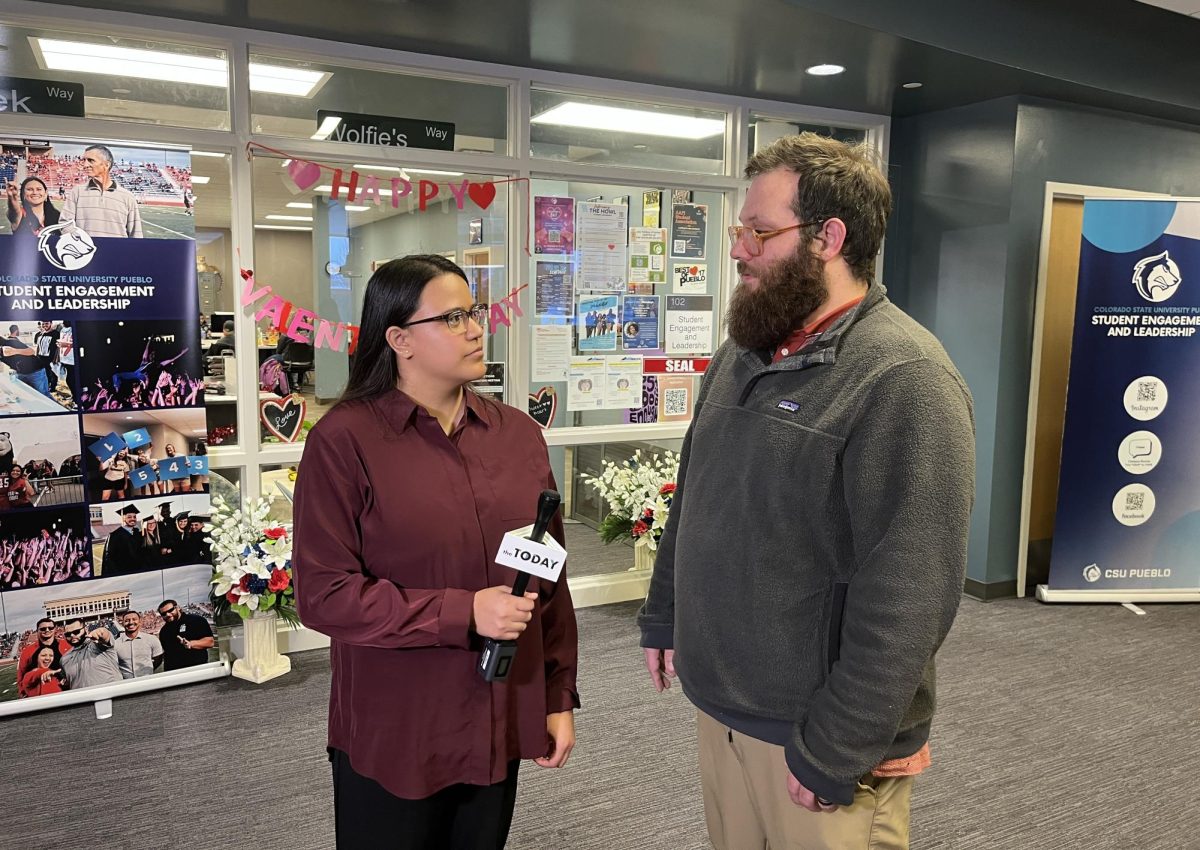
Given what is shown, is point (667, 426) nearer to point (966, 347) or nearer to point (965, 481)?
point (966, 347)

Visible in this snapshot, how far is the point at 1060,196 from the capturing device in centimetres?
443

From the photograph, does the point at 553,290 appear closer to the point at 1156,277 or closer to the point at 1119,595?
the point at 1156,277

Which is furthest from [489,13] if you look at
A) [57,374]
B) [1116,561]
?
[1116,561]

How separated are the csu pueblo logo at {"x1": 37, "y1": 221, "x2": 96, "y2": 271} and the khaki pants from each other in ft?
8.92

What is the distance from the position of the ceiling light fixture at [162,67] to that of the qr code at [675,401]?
7.38 feet

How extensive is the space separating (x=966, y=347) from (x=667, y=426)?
1645mm

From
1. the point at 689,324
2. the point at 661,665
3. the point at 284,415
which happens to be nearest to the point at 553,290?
the point at 689,324

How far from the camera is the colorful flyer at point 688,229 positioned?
452 cm

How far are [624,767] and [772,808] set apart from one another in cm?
147

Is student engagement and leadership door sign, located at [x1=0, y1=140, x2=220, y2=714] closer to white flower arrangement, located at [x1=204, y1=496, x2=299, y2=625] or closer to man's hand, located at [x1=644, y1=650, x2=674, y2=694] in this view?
white flower arrangement, located at [x1=204, y1=496, x2=299, y2=625]

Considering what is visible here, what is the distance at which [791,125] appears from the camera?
470cm

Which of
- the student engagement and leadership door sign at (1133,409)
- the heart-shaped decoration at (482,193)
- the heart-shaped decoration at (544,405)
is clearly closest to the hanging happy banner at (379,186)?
the heart-shaped decoration at (482,193)

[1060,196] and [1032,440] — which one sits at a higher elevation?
[1060,196]

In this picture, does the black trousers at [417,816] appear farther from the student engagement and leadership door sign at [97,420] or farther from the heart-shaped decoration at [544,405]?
the heart-shaped decoration at [544,405]
